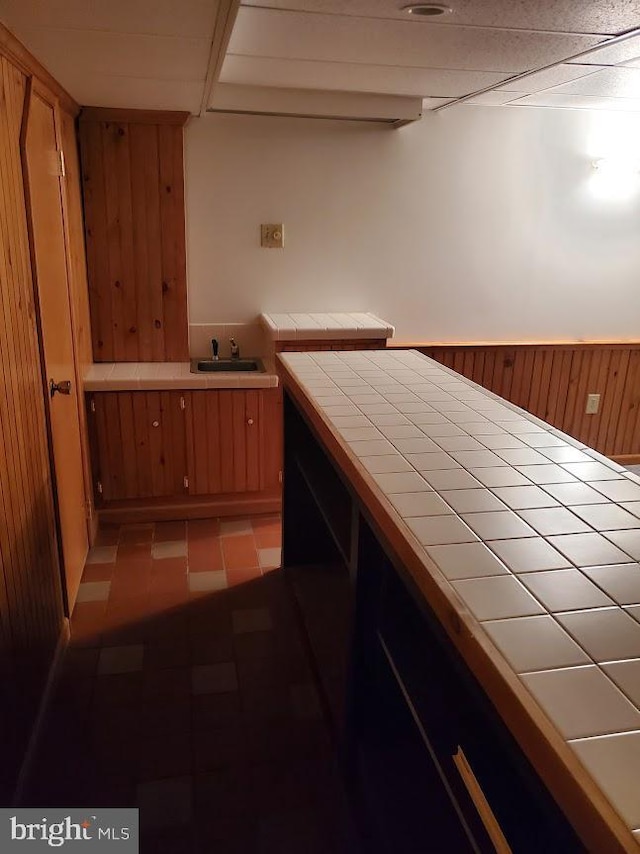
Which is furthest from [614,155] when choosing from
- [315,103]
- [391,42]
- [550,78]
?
[391,42]

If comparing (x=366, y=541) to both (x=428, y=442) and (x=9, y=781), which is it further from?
(x=9, y=781)

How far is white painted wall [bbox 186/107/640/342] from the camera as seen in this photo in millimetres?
3611

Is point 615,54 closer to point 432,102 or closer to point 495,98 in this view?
point 495,98

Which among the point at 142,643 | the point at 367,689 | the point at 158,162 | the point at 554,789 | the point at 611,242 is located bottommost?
the point at 142,643

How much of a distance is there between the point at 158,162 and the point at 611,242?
2.70 metres

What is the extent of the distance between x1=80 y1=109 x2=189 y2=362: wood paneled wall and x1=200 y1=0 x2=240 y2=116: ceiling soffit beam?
29.2 inches

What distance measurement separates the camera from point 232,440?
353 centimetres

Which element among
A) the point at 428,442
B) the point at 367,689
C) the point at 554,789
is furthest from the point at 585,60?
the point at 554,789

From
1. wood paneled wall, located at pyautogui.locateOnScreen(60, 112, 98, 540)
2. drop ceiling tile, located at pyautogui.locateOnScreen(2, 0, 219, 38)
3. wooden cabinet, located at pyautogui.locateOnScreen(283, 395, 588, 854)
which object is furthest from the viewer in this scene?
wood paneled wall, located at pyautogui.locateOnScreen(60, 112, 98, 540)

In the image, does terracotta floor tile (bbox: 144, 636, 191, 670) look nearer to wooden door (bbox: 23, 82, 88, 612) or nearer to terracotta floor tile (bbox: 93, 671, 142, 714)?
terracotta floor tile (bbox: 93, 671, 142, 714)

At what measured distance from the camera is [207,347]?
378 cm

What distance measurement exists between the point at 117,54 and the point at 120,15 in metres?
0.44

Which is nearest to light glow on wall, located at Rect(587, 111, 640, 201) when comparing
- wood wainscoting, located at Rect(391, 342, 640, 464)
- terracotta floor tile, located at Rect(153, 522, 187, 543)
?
wood wainscoting, located at Rect(391, 342, 640, 464)

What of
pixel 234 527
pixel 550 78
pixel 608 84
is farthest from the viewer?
pixel 234 527
